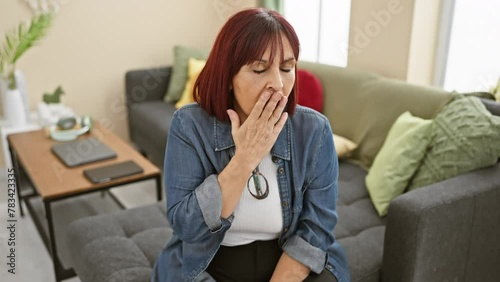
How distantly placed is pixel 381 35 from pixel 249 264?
6.16 ft

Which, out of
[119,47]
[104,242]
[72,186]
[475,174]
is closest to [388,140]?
[475,174]

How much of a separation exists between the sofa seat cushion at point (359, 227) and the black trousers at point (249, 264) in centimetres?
28

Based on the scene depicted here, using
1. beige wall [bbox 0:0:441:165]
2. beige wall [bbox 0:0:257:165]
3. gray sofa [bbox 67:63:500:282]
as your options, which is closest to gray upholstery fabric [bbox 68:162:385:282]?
gray sofa [bbox 67:63:500:282]

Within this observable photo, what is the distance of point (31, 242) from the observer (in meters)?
2.45

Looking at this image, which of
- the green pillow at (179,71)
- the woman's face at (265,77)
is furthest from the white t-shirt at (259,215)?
the green pillow at (179,71)

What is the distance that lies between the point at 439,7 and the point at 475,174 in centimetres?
133

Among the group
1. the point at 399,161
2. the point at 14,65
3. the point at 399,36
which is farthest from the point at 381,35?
the point at 14,65

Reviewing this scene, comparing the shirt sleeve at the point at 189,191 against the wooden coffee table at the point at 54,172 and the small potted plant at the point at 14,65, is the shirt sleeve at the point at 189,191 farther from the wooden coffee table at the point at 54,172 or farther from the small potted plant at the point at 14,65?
the small potted plant at the point at 14,65

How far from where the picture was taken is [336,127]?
100 inches

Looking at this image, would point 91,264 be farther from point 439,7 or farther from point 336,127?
point 439,7

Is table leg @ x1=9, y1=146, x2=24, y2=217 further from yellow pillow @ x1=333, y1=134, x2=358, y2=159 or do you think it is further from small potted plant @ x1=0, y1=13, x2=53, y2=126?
yellow pillow @ x1=333, y1=134, x2=358, y2=159

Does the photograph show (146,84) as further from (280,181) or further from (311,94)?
(280,181)

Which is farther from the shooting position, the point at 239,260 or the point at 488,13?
the point at 488,13

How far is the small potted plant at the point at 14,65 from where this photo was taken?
2.98 m
